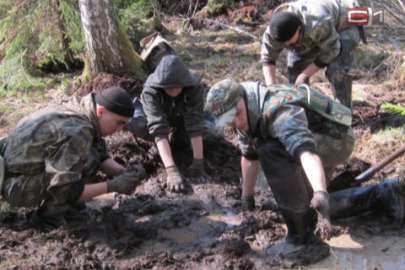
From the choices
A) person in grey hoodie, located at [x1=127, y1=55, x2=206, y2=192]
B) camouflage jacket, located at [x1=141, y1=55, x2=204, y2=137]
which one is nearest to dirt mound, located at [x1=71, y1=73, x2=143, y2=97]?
person in grey hoodie, located at [x1=127, y1=55, x2=206, y2=192]

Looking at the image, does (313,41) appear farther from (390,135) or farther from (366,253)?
(366,253)

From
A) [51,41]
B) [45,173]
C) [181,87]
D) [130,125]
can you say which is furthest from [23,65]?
[45,173]

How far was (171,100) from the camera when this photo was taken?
5.59 metres

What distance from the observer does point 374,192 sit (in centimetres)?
461

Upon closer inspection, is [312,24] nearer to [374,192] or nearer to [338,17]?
[338,17]

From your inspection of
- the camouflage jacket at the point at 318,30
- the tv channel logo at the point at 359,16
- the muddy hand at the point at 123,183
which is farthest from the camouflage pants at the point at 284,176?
the tv channel logo at the point at 359,16

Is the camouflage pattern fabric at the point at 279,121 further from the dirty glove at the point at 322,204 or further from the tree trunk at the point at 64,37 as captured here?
the tree trunk at the point at 64,37

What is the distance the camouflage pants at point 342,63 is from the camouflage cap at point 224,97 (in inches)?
92.2

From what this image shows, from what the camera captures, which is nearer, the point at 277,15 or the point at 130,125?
the point at 277,15

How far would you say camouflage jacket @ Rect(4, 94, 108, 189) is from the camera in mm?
4238

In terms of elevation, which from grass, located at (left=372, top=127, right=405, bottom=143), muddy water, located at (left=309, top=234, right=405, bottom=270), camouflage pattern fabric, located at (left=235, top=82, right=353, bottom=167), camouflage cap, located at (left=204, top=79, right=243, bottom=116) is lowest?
muddy water, located at (left=309, top=234, right=405, bottom=270)

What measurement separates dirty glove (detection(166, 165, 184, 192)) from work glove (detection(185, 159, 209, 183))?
0.25 meters

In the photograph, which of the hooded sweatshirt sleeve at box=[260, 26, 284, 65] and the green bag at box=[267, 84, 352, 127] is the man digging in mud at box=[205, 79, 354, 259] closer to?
the green bag at box=[267, 84, 352, 127]

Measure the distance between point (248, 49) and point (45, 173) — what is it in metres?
5.24
